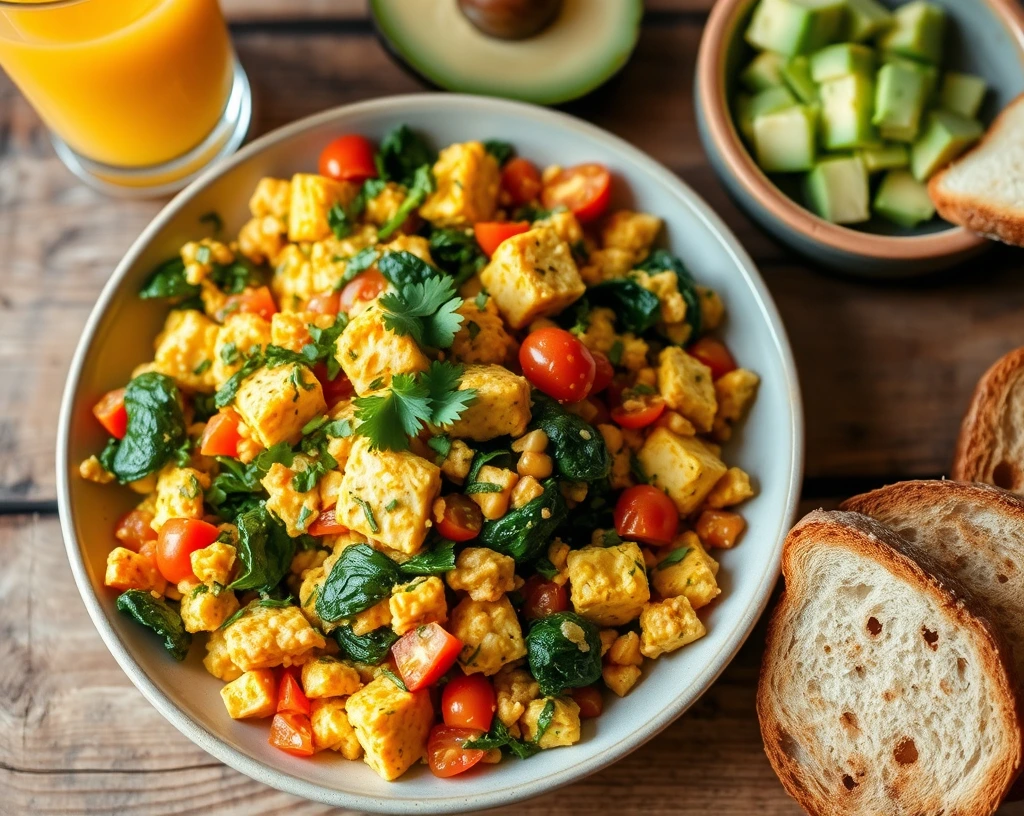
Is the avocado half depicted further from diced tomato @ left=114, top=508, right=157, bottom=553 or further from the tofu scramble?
diced tomato @ left=114, top=508, right=157, bottom=553

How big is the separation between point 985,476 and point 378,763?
1.87 m

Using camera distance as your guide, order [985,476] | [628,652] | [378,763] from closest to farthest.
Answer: [378,763], [628,652], [985,476]

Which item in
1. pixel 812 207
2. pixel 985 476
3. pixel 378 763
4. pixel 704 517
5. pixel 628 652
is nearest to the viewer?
pixel 378 763

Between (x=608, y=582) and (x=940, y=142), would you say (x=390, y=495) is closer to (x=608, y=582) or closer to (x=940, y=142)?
(x=608, y=582)

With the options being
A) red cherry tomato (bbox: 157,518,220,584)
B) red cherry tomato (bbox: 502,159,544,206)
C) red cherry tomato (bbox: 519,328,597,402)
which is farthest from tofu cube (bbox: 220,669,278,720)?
red cherry tomato (bbox: 502,159,544,206)

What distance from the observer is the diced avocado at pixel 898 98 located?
9.75ft

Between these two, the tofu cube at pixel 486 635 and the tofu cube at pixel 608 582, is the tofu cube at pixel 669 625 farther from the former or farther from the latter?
the tofu cube at pixel 486 635

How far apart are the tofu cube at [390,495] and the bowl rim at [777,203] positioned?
1.28 m

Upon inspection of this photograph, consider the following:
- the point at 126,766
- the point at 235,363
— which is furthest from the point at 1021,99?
the point at 126,766

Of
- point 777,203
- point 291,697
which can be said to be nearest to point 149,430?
point 291,697

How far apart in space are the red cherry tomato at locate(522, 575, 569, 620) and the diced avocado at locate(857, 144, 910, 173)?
1.64 m

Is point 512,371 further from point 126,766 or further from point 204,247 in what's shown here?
point 126,766

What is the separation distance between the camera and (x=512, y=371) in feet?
8.59

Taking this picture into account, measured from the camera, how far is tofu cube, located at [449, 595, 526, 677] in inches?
93.3
